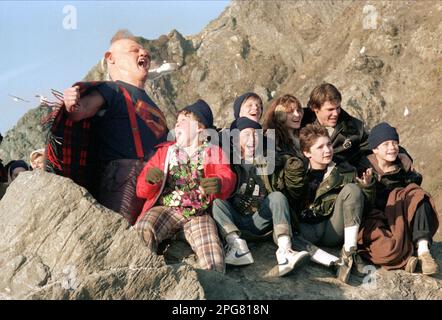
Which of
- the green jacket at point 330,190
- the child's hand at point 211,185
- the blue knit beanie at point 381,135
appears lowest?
the green jacket at point 330,190

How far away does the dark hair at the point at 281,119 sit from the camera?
5.85 m

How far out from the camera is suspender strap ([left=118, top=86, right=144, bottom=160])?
5.51 meters

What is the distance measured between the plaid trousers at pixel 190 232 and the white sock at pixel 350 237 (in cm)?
98

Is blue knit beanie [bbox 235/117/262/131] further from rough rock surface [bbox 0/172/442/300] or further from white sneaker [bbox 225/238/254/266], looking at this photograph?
rough rock surface [bbox 0/172/442/300]

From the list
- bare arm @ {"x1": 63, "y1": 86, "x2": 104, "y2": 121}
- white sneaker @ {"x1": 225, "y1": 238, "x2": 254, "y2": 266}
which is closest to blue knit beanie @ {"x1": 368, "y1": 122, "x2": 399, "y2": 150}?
white sneaker @ {"x1": 225, "y1": 238, "x2": 254, "y2": 266}

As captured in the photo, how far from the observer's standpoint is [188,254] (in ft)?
16.8

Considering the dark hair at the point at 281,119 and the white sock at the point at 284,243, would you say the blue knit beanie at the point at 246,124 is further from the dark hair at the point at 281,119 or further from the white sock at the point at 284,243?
the white sock at the point at 284,243

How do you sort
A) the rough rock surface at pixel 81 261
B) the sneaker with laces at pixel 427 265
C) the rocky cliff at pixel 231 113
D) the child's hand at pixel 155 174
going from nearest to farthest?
1. the rough rock surface at pixel 81 261
2. the rocky cliff at pixel 231 113
3. the child's hand at pixel 155 174
4. the sneaker with laces at pixel 427 265

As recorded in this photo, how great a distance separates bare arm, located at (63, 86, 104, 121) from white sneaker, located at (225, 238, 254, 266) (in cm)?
154

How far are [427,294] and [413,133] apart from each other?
65.0 ft

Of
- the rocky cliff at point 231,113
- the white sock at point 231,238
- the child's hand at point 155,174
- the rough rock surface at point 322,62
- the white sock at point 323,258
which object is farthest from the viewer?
the rough rock surface at point 322,62

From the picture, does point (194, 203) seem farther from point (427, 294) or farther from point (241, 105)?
point (427, 294)

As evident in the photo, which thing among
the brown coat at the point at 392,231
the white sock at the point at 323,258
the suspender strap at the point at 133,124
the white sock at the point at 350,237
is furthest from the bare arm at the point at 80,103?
the brown coat at the point at 392,231

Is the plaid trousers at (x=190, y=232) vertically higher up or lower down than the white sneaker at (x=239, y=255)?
higher up
